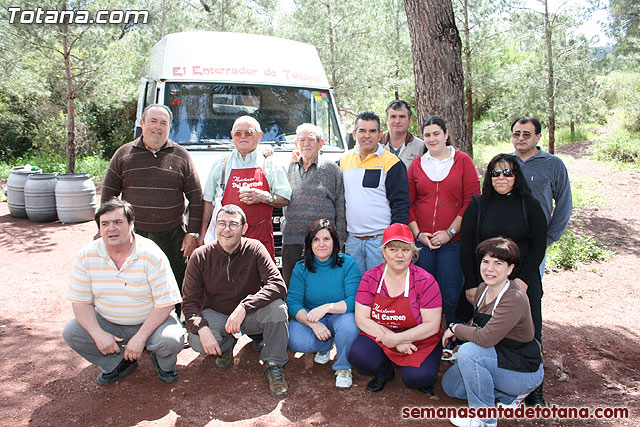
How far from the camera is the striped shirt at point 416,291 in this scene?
349 cm

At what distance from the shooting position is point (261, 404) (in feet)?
11.1

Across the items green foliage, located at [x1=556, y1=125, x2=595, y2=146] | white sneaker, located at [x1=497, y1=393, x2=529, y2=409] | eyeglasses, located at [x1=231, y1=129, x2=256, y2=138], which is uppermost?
green foliage, located at [x1=556, y1=125, x2=595, y2=146]

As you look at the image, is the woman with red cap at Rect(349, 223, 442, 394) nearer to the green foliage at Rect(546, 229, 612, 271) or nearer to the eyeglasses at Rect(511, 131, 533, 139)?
the eyeglasses at Rect(511, 131, 533, 139)

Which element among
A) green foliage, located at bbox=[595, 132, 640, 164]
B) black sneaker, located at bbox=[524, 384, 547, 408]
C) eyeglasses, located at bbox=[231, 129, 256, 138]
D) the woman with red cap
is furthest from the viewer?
green foliage, located at bbox=[595, 132, 640, 164]

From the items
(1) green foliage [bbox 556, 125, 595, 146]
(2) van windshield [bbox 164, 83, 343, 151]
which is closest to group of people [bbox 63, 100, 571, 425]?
(2) van windshield [bbox 164, 83, 343, 151]

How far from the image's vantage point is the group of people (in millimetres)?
3381

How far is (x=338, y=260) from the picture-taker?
388 centimetres

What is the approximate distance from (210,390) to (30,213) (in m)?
7.86

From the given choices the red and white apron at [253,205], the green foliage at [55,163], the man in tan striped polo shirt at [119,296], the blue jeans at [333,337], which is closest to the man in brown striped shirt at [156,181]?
the red and white apron at [253,205]

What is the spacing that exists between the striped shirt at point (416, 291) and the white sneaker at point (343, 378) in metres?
0.55

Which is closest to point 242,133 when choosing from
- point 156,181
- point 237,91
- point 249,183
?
point 249,183

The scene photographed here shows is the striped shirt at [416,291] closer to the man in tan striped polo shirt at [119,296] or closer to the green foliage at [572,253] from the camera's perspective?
the man in tan striped polo shirt at [119,296]

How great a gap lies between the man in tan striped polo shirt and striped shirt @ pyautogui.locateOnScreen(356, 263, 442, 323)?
142cm

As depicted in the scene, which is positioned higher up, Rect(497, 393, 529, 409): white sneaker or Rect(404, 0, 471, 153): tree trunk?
Rect(404, 0, 471, 153): tree trunk
